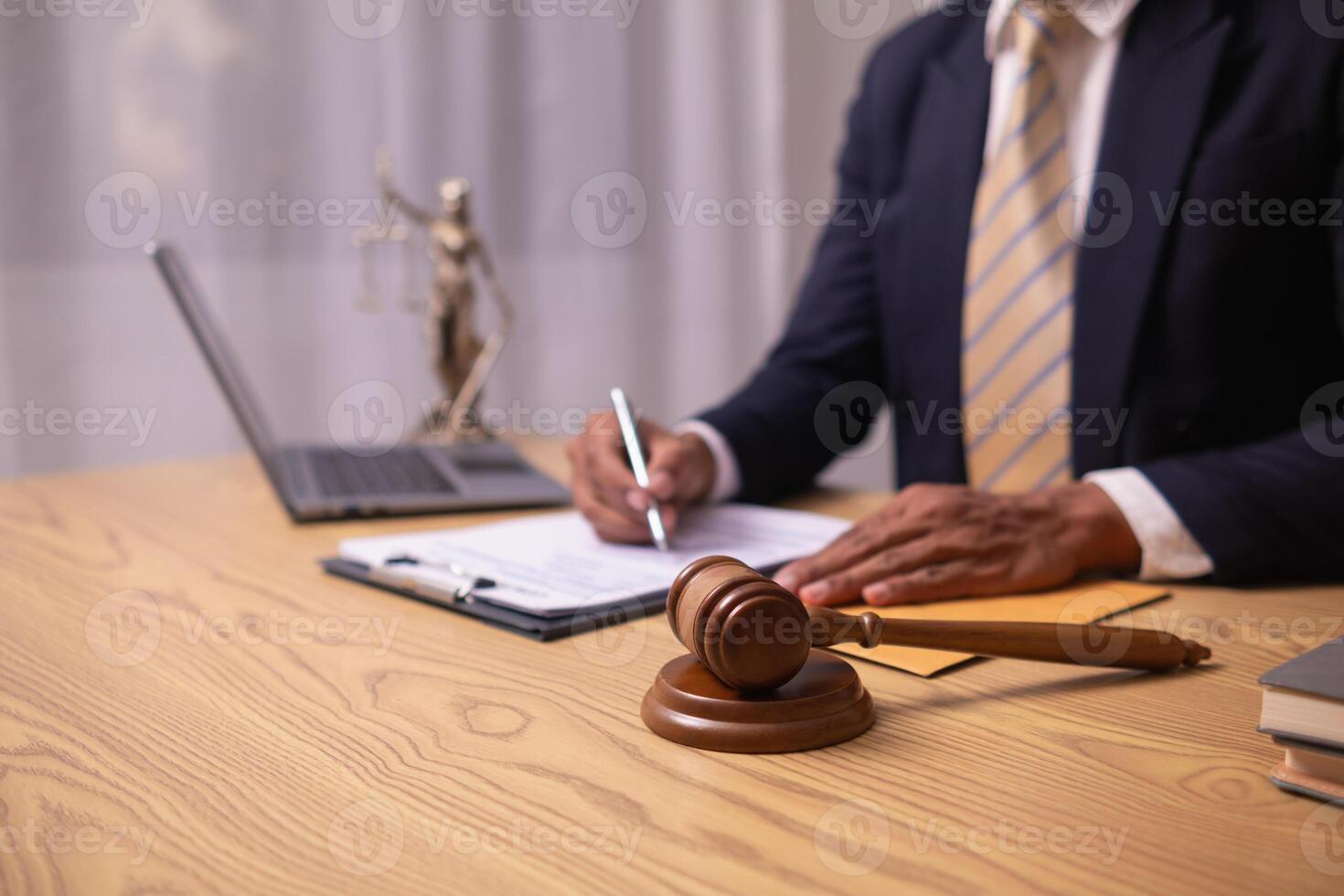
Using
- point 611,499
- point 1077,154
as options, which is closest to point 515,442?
point 611,499

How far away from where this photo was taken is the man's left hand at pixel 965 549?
34.3 inches

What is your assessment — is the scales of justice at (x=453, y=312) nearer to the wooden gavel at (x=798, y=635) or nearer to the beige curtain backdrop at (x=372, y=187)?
the beige curtain backdrop at (x=372, y=187)

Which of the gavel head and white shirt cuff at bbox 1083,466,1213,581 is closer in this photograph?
the gavel head

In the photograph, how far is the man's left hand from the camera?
0.87 meters

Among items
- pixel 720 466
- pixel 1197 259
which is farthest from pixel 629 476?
pixel 1197 259

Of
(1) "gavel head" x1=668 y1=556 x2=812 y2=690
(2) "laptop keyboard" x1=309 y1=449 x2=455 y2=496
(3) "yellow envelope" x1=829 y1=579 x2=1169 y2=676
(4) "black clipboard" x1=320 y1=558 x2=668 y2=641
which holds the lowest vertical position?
(2) "laptop keyboard" x1=309 y1=449 x2=455 y2=496

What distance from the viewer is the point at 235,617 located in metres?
0.89

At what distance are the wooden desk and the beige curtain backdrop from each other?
1.37 meters

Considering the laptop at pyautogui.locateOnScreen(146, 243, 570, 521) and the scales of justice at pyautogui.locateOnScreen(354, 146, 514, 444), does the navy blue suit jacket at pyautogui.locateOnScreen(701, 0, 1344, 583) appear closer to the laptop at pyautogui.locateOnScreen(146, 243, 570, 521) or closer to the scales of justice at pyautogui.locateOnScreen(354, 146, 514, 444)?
the laptop at pyautogui.locateOnScreen(146, 243, 570, 521)

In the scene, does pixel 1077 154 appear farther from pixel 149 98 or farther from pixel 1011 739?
pixel 149 98

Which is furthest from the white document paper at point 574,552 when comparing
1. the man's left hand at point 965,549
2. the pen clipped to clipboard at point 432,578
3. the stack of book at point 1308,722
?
the stack of book at point 1308,722

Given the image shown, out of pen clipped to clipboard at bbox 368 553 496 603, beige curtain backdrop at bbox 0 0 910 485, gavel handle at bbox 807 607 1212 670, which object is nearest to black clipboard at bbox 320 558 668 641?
pen clipped to clipboard at bbox 368 553 496 603

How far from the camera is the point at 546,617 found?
84 centimetres

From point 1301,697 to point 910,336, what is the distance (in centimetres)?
104
